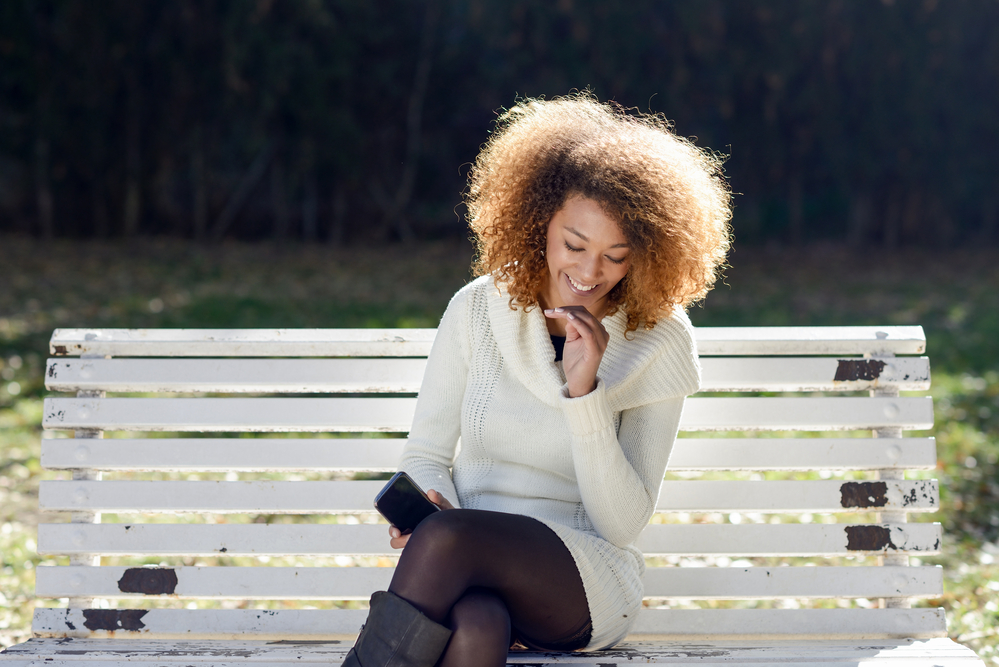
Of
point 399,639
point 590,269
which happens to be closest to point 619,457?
point 590,269

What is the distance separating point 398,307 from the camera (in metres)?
9.82

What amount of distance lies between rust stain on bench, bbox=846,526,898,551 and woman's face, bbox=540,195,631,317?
3.35 feet

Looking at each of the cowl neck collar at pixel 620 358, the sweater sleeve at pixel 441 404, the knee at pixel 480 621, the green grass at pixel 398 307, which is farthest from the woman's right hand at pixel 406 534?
the green grass at pixel 398 307

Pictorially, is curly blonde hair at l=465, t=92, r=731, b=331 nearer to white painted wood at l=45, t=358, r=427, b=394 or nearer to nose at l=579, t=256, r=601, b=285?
nose at l=579, t=256, r=601, b=285

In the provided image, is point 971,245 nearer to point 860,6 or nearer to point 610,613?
point 860,6

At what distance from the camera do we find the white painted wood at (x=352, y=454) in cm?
265

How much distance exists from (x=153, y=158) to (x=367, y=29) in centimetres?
385

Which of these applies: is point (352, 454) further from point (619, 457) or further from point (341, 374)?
point (619, 457)

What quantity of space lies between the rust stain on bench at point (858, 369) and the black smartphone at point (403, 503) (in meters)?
1.29

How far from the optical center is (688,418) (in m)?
2.76

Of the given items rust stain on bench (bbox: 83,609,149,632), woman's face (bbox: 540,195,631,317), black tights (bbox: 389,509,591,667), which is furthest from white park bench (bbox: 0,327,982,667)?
woman's face (bbox: 540,195,631,317)

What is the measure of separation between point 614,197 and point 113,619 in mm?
1791

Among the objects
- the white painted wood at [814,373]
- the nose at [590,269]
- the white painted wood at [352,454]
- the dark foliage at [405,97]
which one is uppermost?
the dark foliage at [405,97]

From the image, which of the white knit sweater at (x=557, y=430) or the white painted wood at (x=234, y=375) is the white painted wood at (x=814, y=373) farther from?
the white painted wood at (x=234, y=375)
